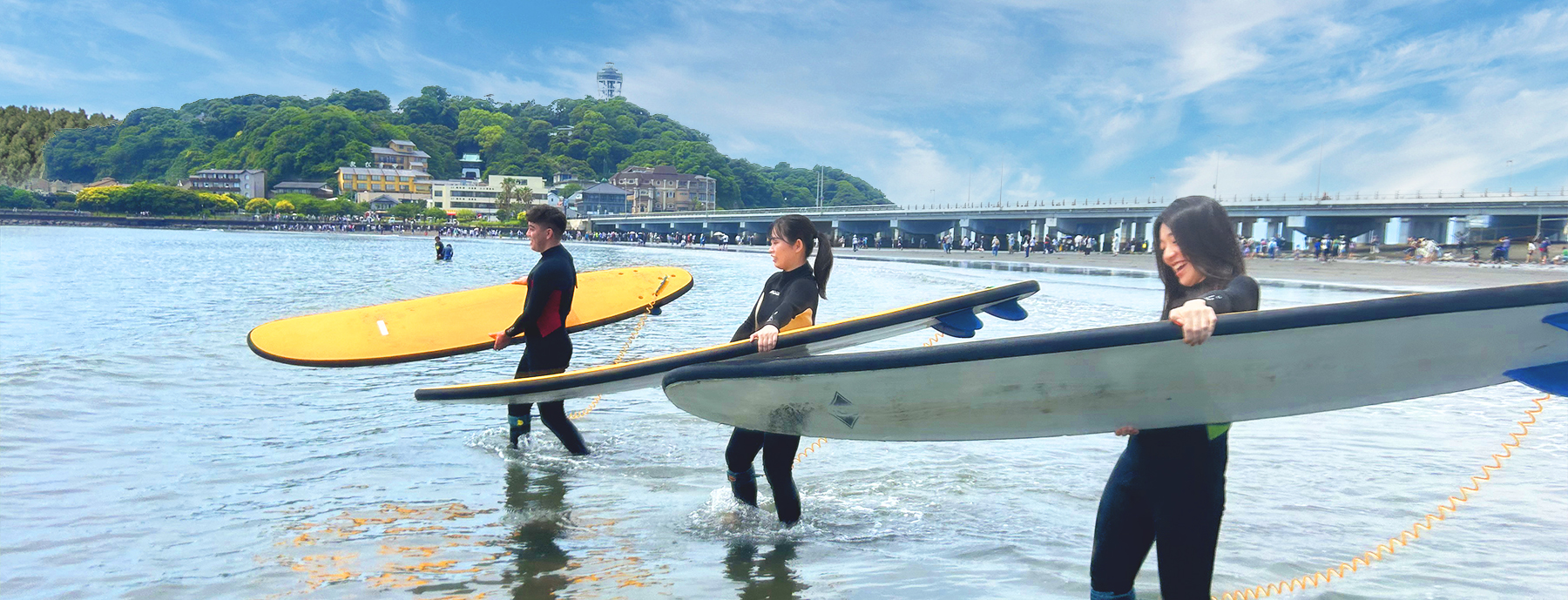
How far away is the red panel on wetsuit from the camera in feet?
18.2

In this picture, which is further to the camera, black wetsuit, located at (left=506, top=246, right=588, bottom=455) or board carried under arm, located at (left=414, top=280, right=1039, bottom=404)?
black wetsuit, located at (left=506, top=246, right=588, bottom=455)

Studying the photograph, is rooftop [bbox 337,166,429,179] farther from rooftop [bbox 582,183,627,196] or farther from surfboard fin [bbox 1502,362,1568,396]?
surfboard fin [bbox 1502,362,1568,396]

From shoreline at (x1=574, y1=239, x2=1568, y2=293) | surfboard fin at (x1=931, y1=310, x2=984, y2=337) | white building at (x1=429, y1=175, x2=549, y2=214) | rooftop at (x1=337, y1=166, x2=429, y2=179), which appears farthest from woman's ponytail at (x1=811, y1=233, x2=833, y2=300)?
rooftop at (x1=337, y1=166, x2=429, y2=179)

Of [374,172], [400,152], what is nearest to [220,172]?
[374,172]

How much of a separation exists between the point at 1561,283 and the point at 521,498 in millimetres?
4796

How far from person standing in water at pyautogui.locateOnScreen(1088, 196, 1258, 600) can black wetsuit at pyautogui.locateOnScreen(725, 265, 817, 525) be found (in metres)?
1.65

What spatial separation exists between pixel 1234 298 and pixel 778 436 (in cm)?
211

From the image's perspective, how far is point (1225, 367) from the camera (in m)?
2.49

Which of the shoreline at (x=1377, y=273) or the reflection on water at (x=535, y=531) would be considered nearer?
the reflection on water at (x=535, y=531)

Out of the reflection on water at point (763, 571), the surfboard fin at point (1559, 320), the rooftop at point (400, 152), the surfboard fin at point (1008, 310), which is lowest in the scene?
the reflection on water at point (763, 571)

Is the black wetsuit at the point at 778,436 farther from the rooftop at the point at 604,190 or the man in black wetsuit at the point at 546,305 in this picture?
the rooftop at the point at 604,190

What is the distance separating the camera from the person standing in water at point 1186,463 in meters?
2.53

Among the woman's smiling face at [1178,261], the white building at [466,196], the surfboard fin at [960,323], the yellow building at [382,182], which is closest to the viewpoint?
the woman's smiling face at [1178,261]

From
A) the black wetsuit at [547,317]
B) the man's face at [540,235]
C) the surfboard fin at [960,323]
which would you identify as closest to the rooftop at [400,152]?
the man's face at [540,235]
